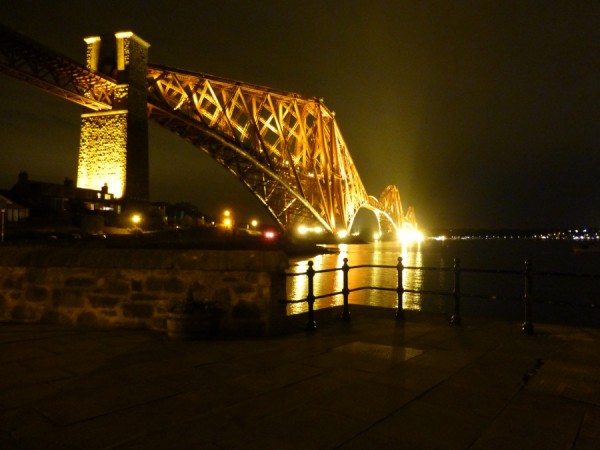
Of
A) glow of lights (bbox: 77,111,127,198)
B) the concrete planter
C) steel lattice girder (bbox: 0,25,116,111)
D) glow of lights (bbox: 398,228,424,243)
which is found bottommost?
the concrete planter

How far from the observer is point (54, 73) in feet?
98.1

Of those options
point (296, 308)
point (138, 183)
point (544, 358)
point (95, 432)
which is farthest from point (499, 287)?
point (95, 432)

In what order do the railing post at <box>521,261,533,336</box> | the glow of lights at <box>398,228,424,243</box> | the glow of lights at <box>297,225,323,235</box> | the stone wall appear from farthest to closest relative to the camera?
the glow of lights at <box>398,228,424,243</box>, the glow of lights at <box>297,225,323,235</box>, the railing post at <box>521,261,533,336</box>, the stone wall

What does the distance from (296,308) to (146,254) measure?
1060cm

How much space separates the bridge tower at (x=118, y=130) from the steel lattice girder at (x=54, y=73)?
0.95 meters

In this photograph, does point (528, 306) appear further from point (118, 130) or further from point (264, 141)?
point (264, 141)

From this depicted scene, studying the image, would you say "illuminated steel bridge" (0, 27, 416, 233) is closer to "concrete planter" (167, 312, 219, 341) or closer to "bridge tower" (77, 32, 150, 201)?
"bridge tower" (77, 32, 150, 201)

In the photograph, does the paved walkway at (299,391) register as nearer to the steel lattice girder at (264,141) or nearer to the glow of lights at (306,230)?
the steel lattice girder at (264,141)

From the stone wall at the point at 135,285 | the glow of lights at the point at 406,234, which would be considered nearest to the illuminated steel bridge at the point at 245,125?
the stone wall at the point at 135,285

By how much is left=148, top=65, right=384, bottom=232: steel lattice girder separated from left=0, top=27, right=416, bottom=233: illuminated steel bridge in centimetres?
8

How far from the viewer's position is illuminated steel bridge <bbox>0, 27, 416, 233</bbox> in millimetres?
29812

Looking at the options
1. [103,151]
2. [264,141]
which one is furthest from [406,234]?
[103,151]

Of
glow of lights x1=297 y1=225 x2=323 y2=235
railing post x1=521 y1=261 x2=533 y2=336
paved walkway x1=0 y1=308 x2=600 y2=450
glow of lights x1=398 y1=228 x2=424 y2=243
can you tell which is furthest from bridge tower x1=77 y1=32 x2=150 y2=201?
glow of lights x1=398 y1=228 x2=424 y2=243

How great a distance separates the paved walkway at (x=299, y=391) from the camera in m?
3.03
